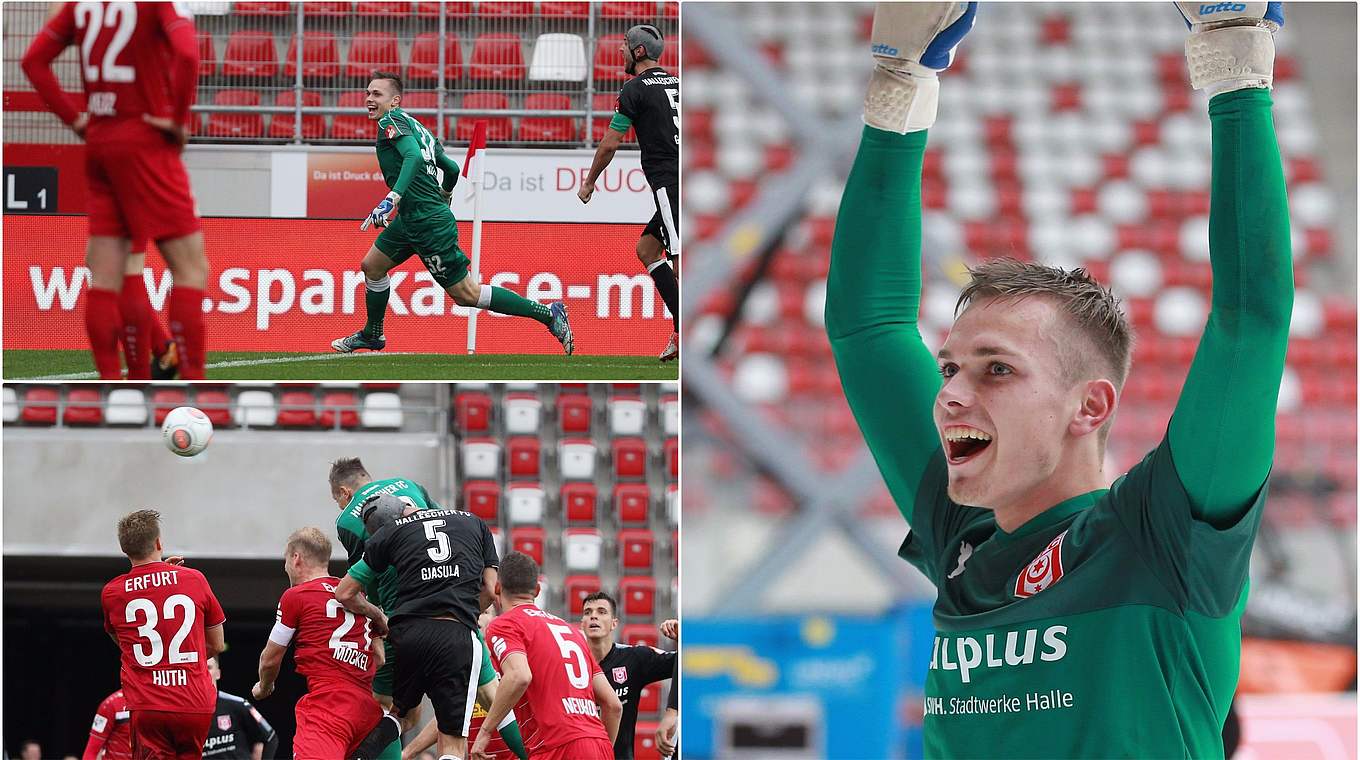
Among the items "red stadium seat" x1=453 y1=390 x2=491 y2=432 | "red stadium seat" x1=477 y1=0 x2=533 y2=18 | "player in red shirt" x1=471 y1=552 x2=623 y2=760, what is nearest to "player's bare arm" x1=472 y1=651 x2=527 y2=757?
"player in red shirt" x1=471 y1=552 x2=623 y2=760

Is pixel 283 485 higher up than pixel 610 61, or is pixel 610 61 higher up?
pixel 610 61

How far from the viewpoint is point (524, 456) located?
519cm

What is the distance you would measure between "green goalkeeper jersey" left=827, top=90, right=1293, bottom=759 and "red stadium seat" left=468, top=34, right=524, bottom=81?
2150 millimetres

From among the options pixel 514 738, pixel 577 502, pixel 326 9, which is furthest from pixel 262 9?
pixel 577 502

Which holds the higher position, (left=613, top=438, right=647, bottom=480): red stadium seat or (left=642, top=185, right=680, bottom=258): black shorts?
(left=642, top=185, right=680, bottom=258): black shorts

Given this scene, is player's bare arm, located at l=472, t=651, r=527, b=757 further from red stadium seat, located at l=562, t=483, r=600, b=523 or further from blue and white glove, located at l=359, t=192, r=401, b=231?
red stadium seat, located at l=562, t=483, r=600, b=523

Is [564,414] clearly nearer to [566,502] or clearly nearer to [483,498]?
[483,498]

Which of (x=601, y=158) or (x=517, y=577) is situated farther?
(x=601, y=158)

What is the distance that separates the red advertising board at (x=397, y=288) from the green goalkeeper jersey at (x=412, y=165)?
0.11 m

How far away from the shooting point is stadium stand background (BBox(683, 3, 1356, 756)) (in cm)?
643

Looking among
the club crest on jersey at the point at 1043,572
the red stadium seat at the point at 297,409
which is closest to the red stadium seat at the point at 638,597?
the red stadium seat at the point at 297,409

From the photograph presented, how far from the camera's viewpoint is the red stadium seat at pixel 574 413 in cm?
421

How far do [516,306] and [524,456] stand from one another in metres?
1.83

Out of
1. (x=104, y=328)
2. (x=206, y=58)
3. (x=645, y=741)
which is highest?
(x=206, y=58)
